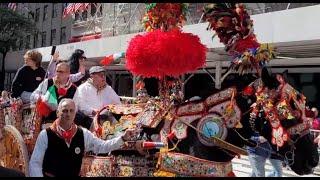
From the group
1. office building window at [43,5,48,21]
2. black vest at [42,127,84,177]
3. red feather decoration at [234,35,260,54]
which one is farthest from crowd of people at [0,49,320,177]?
office building window at [43,5,48,21]

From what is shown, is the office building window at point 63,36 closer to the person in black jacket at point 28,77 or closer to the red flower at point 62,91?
the person in black jacket at point 28,77

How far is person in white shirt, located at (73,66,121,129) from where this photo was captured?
599cm

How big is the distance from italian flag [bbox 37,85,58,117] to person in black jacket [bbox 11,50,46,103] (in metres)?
0.94

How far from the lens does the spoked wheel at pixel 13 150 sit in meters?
5.27

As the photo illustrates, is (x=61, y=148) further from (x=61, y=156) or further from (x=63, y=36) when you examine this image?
(x=63, y=36)

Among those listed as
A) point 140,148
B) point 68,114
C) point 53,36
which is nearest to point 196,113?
point 140,148

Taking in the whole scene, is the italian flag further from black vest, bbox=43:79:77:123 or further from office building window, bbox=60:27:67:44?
office building window, bbox=60:27:67:44

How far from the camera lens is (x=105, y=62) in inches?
243

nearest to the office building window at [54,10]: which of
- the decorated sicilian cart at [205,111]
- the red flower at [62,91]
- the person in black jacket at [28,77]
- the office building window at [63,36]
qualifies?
the office building window at [63,36]

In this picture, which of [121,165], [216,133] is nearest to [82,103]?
[121,165]

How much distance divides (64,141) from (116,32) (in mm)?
20710

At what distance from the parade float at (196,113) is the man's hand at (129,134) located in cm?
6

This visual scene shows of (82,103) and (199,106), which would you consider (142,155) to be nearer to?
(199,106)

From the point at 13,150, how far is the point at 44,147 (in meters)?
1.85
